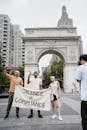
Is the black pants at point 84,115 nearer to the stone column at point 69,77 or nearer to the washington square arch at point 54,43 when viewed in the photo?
the stone column at point 69,77

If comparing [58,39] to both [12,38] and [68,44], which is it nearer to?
[68,44]

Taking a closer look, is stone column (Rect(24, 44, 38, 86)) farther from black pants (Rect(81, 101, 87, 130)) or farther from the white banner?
black pants (Rect(81, 101, 87, 130))

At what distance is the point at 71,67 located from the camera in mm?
37094

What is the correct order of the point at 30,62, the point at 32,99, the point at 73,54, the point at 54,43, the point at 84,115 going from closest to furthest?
the point at 84,115, the point at 32,99, the point at 30,62, the point at 73,54, the point at 54,43

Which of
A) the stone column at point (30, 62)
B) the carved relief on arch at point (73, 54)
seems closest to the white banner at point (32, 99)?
the stone column at point (30, 62)

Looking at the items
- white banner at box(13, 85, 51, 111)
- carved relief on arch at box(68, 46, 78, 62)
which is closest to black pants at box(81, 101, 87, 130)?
white banner at box(13, 85, 51, 111)

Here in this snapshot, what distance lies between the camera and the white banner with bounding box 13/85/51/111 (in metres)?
8.00

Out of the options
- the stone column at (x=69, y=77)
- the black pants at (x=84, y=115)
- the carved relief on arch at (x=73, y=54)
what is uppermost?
the carved relief on arch at (x=73, y=54)

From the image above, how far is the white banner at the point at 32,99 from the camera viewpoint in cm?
800

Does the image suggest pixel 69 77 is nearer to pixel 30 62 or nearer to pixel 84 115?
pixel 30 62

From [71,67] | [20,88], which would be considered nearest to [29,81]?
[20,88]

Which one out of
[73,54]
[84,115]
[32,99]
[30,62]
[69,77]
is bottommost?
[69,77]

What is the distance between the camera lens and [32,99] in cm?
805

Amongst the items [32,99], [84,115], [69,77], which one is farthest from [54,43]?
[84,115]
